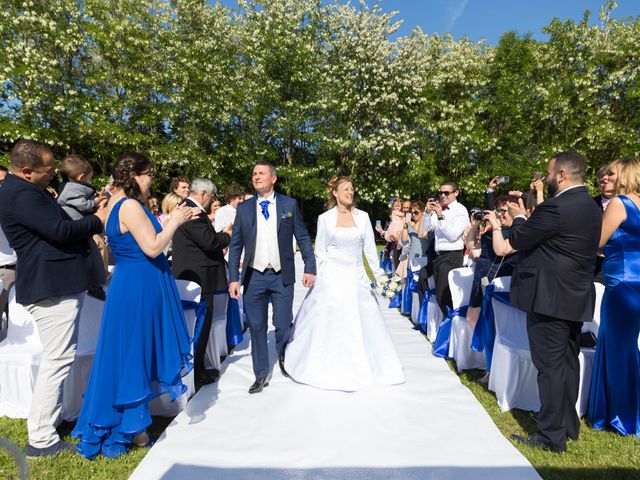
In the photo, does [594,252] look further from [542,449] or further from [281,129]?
[281,129]

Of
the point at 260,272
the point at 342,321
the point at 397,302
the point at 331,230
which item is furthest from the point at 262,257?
the point at 397,302

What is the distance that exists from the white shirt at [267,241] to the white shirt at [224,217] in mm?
2854

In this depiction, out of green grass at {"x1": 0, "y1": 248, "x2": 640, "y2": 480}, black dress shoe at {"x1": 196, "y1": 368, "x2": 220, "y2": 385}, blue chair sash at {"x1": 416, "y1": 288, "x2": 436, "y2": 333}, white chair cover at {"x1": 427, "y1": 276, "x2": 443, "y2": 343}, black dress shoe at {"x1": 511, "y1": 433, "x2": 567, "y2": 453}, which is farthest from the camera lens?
blue chair sash at {"x1": 416, "y1": 288, "x2": 436, "y2": 333}

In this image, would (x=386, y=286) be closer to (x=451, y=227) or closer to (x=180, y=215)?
(x=451, y=227)

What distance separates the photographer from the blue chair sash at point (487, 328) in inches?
155

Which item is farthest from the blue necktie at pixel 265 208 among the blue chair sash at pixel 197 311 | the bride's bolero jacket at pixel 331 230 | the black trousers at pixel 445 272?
the black trousers at pixel 445 272

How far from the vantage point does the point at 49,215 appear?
2.68m

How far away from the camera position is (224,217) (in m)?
6.86

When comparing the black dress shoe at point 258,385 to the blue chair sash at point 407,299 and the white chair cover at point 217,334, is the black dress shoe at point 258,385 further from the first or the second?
the blue chair sash at point 407,299

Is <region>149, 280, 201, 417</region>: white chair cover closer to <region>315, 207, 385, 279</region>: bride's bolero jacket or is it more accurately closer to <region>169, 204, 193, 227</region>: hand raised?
<region>169, 204, 193, 227</region>: hand raised

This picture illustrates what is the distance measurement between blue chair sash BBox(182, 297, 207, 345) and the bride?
3.30ft

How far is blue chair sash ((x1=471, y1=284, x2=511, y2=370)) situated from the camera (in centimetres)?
394

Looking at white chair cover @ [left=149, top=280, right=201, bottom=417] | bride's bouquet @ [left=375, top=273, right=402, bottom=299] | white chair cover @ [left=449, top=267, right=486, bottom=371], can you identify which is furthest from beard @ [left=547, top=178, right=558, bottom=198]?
white chair cover @ [left=149, top=280, right=201, bottom=417]

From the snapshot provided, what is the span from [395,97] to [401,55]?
7.87ft
